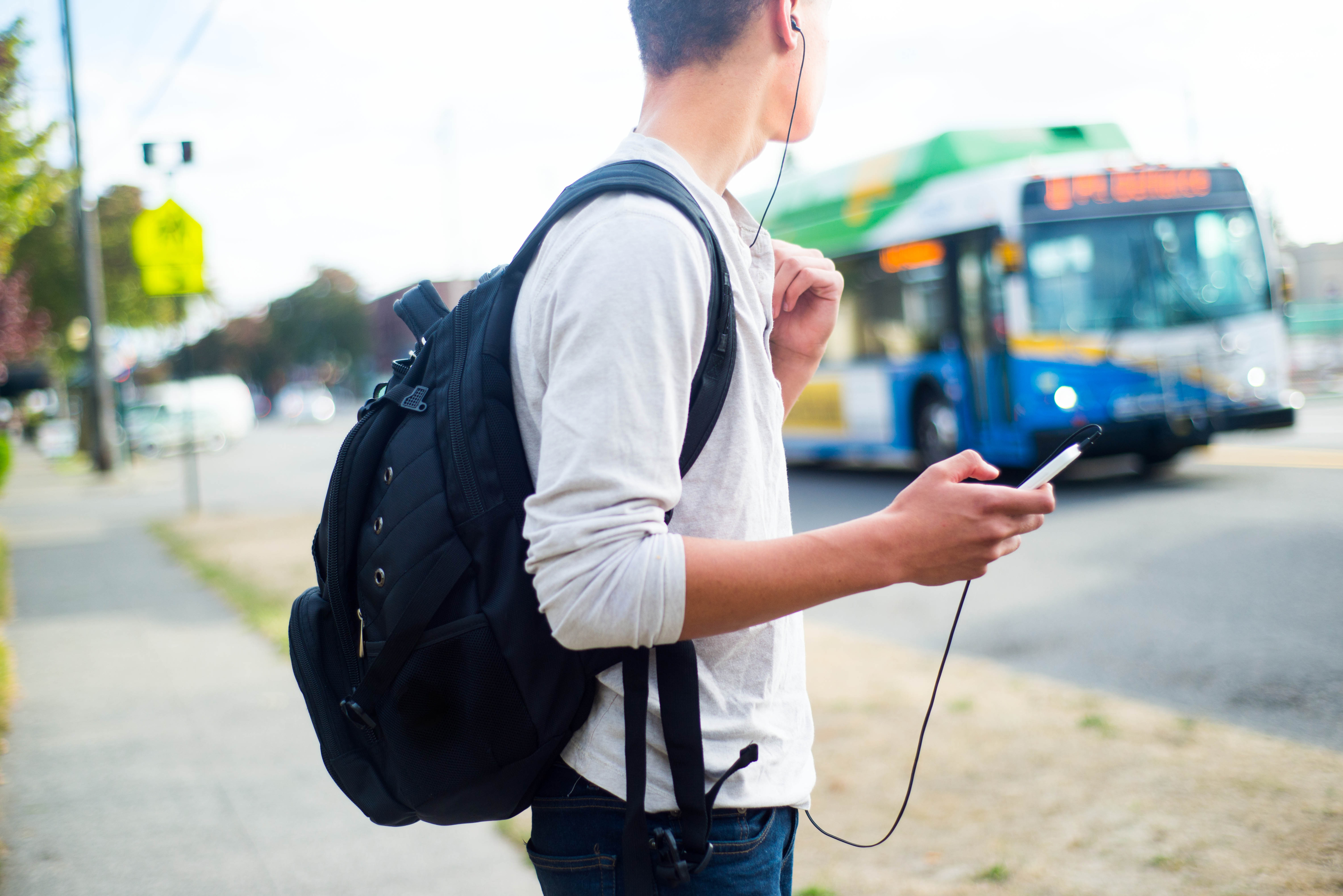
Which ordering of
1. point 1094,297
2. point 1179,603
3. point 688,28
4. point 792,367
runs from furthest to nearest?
point 1094,297
point 1179,603
point 792,367
point 688,28

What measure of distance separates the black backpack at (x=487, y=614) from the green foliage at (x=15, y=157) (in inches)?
367

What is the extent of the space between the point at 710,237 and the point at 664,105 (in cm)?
25

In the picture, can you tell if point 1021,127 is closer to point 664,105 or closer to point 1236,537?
point 1236,537

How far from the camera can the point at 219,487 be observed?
18859 mm

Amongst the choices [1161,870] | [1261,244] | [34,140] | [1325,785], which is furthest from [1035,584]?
[34,140]

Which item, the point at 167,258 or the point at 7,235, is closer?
the point at 7,235

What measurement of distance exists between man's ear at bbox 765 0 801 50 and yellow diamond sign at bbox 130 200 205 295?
11885 millimetres

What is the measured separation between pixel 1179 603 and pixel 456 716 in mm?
5793

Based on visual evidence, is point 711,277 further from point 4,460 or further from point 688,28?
point 4,460

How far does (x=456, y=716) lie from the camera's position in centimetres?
127

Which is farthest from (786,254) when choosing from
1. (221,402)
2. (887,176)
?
(221,402)

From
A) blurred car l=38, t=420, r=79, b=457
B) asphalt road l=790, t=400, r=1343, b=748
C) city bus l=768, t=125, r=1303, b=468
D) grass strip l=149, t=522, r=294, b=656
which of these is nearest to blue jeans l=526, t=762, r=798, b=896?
asphalt road l=790, t=400, r=1343, b=748

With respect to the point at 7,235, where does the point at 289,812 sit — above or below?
below

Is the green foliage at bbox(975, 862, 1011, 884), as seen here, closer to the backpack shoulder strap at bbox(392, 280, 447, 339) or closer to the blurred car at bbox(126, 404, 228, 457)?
the backpack shoulder strap at bbox(392, 280, 447, 339)
